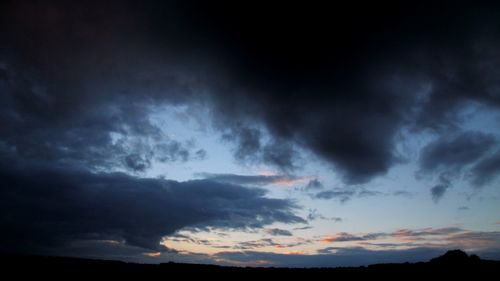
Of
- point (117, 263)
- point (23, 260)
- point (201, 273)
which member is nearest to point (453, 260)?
point (201, 273)

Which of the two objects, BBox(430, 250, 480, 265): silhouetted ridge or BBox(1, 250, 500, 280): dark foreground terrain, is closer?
BBox(1, 250, 500, 280): dark foreground terrain

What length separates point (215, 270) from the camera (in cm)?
2898

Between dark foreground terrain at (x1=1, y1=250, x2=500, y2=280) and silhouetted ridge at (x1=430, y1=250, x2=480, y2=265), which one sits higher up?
silhouetted ridge at (x1=430, y1=250, x2=480, y2=265)

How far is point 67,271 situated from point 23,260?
416 cm

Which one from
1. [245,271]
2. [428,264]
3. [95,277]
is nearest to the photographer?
[95,277]

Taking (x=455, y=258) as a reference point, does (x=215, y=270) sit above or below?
below

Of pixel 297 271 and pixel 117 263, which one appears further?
pixel 297 271

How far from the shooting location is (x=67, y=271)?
79.4 feet

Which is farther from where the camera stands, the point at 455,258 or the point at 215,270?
the point at 455,258

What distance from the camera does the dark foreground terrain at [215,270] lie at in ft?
78.3

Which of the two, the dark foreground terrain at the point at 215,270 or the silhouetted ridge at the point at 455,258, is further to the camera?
the silhouetted ridge at the point at 455,258

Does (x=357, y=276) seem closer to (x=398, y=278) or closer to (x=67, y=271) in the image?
(x=398, y=278)

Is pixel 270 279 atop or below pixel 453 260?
below

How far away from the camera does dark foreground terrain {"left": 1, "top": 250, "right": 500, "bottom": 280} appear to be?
78.3 ft
